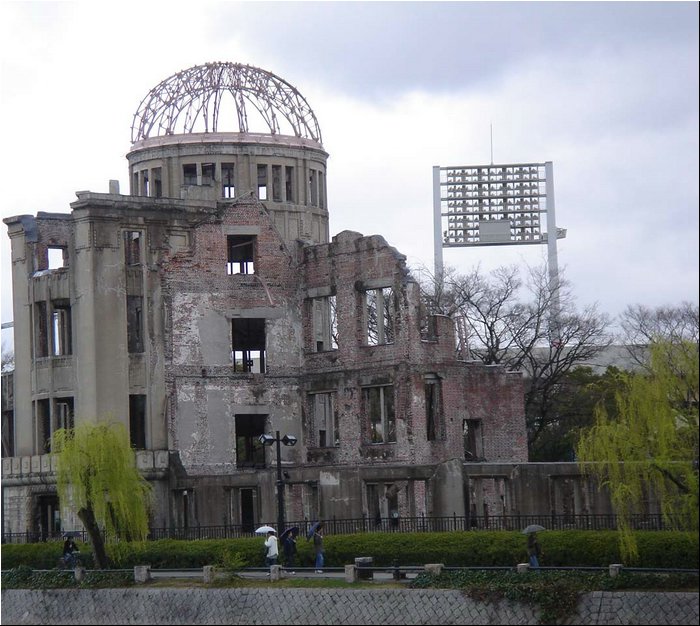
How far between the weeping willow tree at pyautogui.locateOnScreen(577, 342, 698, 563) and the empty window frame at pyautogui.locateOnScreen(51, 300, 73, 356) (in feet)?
77.3

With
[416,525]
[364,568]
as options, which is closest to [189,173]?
[416,525]

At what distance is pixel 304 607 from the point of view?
33.5 m

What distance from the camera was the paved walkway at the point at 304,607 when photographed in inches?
1155

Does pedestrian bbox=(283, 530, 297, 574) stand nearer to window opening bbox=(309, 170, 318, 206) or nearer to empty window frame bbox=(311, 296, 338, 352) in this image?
empty window frame bbox=(311, 296, 338, 352)

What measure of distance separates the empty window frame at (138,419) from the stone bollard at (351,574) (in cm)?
1760

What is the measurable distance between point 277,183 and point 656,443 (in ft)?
124

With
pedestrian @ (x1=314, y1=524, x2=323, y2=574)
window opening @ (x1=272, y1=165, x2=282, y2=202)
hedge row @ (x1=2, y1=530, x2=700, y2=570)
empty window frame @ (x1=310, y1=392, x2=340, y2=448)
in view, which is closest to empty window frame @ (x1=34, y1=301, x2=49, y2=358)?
empty window frame @ (x1=310, y1=392, x2=340, y2=448)

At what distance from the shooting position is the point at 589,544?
3303cm

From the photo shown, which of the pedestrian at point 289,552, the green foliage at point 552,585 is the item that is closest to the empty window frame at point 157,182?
the pedestrian at point 289,552

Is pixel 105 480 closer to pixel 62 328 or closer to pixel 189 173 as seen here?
pixel 62 328

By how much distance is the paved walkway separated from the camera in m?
29.3

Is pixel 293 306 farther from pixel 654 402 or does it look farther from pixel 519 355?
pixel 654 402

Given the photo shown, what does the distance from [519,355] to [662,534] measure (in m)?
36.3

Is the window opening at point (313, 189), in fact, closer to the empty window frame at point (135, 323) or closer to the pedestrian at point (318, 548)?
the empty window frame at point (135, 323)
